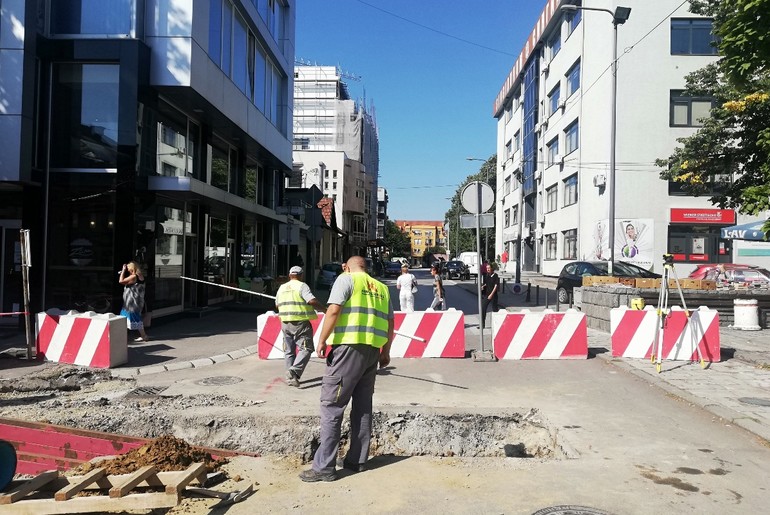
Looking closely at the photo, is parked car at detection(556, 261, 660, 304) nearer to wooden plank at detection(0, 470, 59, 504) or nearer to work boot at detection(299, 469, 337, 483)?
work boot at detection(299, 469, 337, 483)

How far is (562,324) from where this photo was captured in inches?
379

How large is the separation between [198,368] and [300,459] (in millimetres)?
4338

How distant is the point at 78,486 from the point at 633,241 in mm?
31873

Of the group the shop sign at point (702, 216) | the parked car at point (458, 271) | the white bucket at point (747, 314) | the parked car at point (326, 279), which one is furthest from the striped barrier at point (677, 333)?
the parked car at point (458, 271)

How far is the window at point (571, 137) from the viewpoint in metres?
36.5

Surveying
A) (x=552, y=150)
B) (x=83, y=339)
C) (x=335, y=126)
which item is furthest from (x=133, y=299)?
(x=335, y=126)

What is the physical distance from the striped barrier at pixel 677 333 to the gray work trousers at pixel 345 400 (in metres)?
6.64

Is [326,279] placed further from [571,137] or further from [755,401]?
[755,401]

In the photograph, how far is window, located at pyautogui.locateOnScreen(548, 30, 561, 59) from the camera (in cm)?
4183

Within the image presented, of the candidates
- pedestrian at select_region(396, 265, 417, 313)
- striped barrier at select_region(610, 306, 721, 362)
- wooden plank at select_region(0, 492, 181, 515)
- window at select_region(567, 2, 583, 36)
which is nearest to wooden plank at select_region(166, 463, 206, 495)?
wooden plank at select_region(0, 492, 181, 515)

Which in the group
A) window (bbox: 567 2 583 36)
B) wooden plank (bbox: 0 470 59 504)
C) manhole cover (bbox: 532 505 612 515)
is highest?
window (bbox: 567 2 583 36)

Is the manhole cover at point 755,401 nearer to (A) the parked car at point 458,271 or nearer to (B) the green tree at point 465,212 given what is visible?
(A) the parked car at point 458,271

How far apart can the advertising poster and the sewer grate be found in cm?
2794

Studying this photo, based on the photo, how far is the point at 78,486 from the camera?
3600 millimetres
